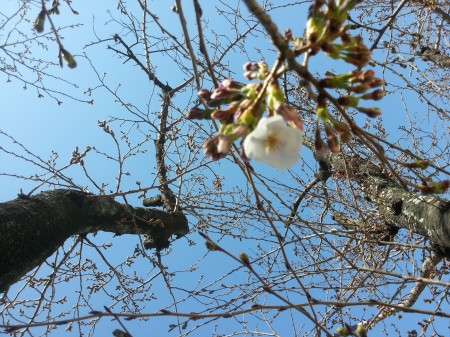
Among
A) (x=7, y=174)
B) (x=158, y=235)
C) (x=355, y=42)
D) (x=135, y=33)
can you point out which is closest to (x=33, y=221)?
(x=7, y=174)

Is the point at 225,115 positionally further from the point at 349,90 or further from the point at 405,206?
the point at 405,206

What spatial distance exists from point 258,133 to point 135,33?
334 centimetres

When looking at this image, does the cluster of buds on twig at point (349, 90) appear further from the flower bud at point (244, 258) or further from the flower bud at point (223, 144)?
the flower bud at point (244, 258)

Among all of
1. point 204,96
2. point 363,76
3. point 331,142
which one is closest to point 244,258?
point 331,142

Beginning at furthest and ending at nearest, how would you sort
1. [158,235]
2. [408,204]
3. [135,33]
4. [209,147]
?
[135,33], [158,235], [408,204], [209,147]

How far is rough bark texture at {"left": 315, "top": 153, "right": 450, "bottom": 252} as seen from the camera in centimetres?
232

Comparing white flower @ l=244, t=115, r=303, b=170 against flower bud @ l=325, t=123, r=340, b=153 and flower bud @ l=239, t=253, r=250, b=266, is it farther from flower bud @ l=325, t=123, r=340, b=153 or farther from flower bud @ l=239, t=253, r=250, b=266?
flower bud @ l=239, t=253, r=250, b=266

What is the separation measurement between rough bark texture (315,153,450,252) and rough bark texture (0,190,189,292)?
1.60m

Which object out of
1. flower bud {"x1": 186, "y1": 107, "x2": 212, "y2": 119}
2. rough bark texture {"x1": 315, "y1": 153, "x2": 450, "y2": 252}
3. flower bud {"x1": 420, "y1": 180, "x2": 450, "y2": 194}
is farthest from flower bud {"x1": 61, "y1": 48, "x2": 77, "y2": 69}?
flower bud {"x1": 420, "y1": 180, "x2": 450, "y2": 194}

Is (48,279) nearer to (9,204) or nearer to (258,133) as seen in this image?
(9,204)

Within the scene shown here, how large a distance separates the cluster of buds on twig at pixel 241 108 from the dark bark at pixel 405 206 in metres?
0.87

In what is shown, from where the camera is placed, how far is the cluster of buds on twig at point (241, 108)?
99 cm

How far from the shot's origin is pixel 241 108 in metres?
1.04

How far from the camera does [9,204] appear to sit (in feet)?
7.34
